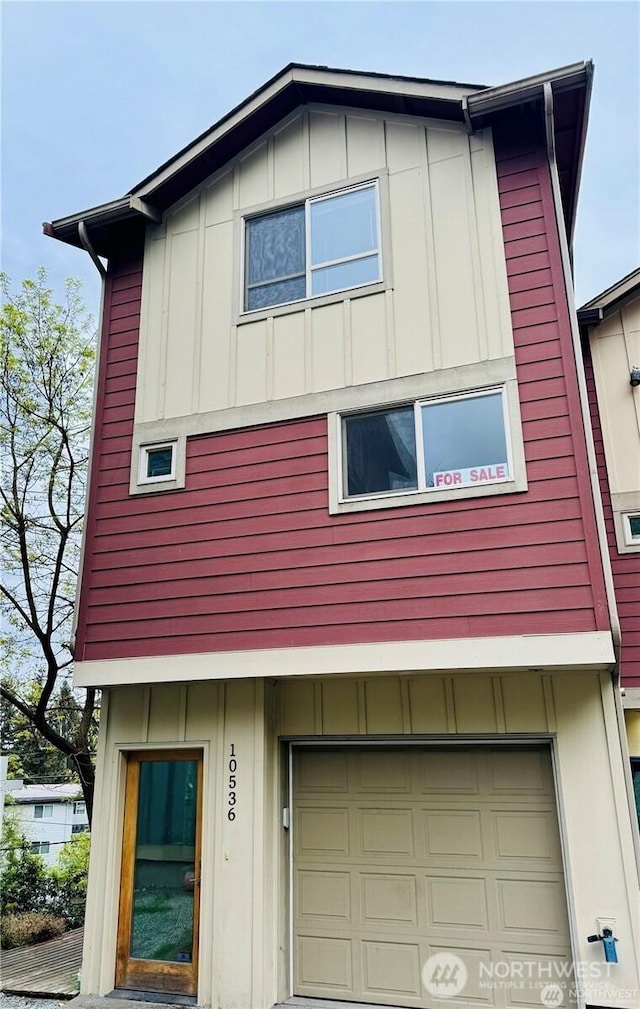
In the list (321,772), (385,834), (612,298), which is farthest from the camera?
(612,298)

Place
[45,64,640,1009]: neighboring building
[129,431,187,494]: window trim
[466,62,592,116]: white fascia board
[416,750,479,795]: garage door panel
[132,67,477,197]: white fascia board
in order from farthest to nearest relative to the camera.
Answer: [129,431,187,494]: window trim → [132,67,477,197]: white fascia board → [466,62,592,116]: white fascia board → [416,750,479,795]: garage door panel → [45,64,640,1009]: neighboring building

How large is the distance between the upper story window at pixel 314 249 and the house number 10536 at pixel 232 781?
4428 mm

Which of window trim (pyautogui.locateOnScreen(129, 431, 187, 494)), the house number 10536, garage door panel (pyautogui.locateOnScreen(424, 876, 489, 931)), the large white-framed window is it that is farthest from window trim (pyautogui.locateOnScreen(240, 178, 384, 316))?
garage door panel (pyautogui.locateOnScreen(424, 876, 489, 931))

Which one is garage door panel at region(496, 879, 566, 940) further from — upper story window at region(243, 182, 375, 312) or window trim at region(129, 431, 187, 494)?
upper story window at region(243, 182, 375, 312)

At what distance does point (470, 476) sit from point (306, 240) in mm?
3224

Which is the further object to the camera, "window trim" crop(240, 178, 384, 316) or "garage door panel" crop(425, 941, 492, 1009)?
"window trim" crop(240, 178, 384, 316)

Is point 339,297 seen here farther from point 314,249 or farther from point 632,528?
point 632,528

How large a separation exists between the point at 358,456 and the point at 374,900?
12.8 feet

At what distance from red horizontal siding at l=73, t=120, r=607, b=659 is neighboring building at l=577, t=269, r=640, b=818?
2779 millimetres

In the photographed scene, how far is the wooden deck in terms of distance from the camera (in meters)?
6.71

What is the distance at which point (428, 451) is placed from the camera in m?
6.48

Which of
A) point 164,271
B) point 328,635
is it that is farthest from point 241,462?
point 164,271

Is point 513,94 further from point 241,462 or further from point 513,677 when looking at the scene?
point 513,677

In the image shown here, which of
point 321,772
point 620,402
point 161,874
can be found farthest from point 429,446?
point 161,874
